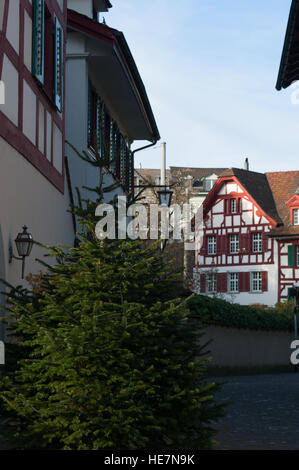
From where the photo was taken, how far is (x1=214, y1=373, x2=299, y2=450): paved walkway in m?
8.06

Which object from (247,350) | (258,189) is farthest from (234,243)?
(247,350)

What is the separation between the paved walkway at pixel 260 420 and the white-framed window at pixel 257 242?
35.0 m

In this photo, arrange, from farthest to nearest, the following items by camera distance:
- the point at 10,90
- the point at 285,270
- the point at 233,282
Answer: the point at 233,282, the point at 285,270, the point at 10,90

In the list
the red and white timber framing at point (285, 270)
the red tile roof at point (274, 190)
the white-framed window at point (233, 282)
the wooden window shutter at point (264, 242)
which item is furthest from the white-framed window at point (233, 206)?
the white-framed window at point (233, 282)

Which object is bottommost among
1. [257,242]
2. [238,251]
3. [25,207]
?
[25,207]

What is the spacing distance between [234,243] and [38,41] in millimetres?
41181

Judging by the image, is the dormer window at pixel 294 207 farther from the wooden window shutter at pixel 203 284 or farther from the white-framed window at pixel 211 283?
→ the wooden window shutter at pixel 203 284

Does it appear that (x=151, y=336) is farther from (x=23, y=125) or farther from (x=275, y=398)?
(x=275, y=398)

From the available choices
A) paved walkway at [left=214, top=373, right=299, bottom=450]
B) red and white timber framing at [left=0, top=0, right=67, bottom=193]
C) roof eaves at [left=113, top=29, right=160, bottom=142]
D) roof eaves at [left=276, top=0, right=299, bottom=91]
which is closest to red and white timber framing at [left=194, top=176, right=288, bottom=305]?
roof eaves at [left=113, top=29, right=160, bottom=142]

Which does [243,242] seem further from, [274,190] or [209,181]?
[209,181]

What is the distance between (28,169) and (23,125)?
25.0 inches

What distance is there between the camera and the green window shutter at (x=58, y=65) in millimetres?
13344

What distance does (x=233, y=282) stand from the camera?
51844mm

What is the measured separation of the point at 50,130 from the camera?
43.3ft
